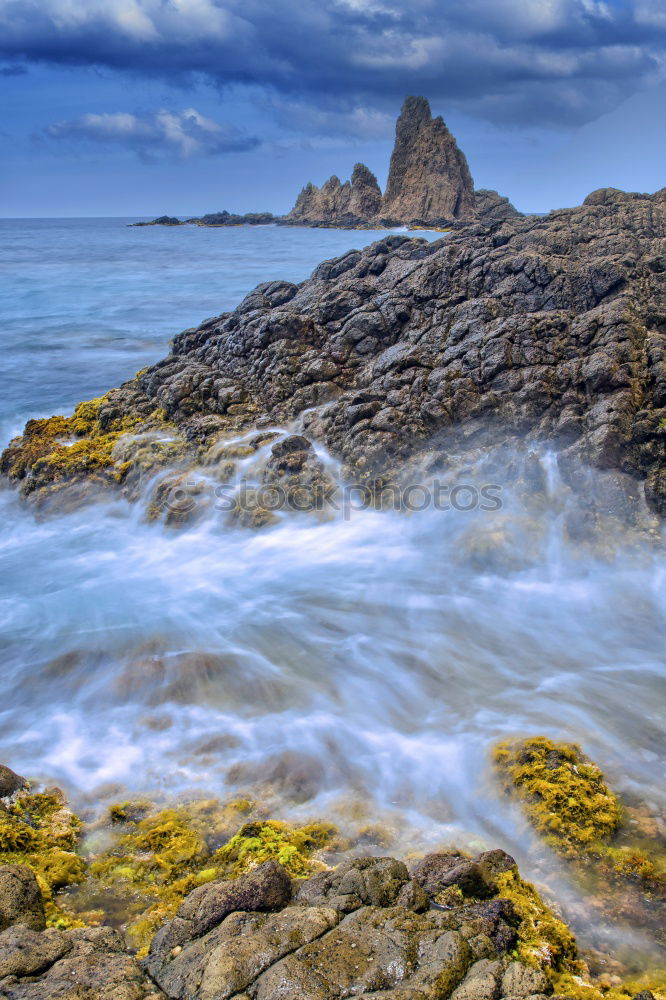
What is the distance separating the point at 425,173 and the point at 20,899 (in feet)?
487

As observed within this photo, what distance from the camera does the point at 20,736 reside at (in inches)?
315

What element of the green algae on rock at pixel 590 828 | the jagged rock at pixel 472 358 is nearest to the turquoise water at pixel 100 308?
the jagged rock at pixel 472 358

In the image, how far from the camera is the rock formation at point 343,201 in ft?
467

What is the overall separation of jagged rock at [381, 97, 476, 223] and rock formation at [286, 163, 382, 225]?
13.4ft

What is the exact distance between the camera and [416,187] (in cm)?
13475

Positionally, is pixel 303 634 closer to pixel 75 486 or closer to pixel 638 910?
pixel 638 910

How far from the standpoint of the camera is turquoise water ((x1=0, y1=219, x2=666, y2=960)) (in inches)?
277

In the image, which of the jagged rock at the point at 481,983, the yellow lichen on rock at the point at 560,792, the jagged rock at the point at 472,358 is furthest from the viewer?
the jagged rock at the point at 472,358

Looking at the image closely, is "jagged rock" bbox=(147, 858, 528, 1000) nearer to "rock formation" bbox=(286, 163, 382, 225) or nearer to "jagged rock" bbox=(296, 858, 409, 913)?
"jagged rock" bbox=(296, 858, 409, 913)

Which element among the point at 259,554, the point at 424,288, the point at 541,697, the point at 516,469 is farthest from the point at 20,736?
the point at 424,288

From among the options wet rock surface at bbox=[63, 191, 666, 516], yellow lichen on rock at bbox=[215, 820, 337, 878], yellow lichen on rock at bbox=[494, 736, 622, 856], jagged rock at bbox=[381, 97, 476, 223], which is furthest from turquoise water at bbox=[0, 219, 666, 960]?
jagged rock at bbox=[381, 97, 476, 223]

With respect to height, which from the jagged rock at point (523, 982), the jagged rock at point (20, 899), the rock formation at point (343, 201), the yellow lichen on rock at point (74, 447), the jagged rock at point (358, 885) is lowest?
the jagged rock at point (20, 899)

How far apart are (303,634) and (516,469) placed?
487 centimetres

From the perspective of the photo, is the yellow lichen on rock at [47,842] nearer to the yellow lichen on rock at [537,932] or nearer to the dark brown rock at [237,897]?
the dark brown rock at [237,897]
